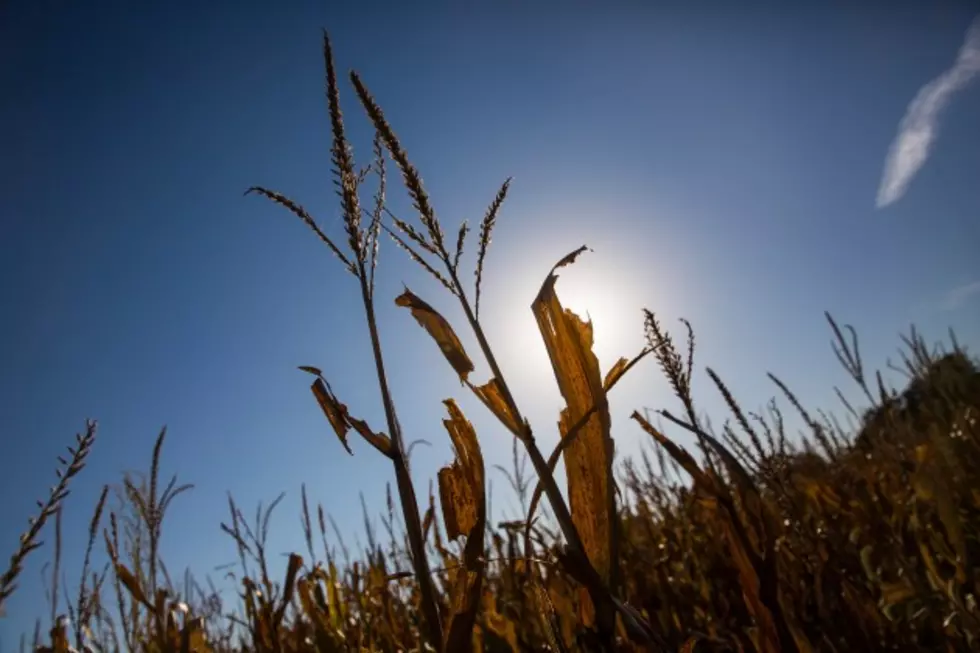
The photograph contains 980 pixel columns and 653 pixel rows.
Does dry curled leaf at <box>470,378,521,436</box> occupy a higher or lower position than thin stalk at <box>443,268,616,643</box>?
higher

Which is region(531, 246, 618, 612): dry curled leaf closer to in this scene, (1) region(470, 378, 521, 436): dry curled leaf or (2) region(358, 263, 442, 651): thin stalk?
(1) region(470, 378, 521, 436): dry curled leaf

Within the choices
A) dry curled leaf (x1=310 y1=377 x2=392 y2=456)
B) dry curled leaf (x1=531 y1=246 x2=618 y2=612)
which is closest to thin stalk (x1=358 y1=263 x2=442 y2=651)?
dry curled leaf (x1=310 y1=377 x2=392 y2=456)

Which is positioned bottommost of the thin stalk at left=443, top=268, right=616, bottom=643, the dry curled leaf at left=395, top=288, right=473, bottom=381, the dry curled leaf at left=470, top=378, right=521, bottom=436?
the thin stalk at left=443, top=268, right=616, bottom=643

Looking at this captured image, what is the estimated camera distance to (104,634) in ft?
10.4

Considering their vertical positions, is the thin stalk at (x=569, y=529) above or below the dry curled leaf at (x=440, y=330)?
below

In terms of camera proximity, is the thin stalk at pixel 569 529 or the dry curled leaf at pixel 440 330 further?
the dry curled leaf at pixel 440 330

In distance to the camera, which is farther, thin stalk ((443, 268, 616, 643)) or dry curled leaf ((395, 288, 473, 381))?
dry curled leaf ((395, 288, 473, 381))

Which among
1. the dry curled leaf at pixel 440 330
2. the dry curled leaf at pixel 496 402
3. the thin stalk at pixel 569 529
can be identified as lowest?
the thin stalk at pixel 569 529

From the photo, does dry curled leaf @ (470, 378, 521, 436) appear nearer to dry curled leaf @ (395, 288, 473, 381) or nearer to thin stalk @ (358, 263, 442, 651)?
dry curled leaf @ (395, 288, 473, 381)

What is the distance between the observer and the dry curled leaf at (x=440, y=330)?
1.07 metres

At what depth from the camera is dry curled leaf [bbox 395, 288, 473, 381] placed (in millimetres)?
1068

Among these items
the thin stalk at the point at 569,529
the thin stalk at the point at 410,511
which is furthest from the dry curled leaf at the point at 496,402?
the thin stalk at the point at 410,511

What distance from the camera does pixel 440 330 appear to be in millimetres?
1085

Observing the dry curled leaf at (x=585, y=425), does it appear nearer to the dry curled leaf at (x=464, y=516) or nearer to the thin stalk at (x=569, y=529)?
the thin stalk at (x=569, y=529)
